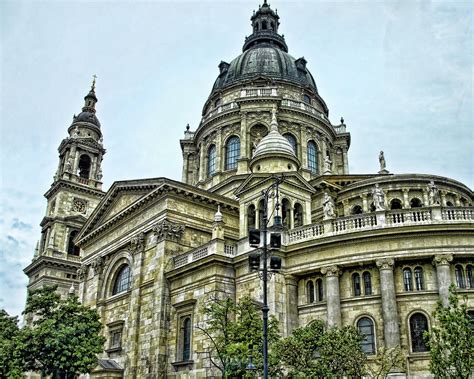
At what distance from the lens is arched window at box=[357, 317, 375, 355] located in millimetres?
24484

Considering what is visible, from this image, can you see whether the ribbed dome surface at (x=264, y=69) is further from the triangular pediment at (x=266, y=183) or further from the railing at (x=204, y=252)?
the railing at (x=204, y=252)

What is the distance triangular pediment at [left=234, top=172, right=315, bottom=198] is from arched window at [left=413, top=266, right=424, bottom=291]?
414 inches

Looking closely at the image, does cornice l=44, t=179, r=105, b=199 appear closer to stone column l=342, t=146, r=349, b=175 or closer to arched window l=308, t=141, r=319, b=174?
arched window l=308, t=141, r=319, b=174

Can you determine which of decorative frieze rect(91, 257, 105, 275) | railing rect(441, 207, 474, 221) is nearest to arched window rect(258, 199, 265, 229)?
railing rect(441, 207, 474, 221)

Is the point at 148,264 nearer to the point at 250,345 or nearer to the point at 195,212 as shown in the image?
the point at 195,212

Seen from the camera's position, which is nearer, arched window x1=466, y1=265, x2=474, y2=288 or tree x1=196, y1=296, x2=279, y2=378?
tree x1=196, y1=296, x2=279, y2=378

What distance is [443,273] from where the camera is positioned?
78.3 feet

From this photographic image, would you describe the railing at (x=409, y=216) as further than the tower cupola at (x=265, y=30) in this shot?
No

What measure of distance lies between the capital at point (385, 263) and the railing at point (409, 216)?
72.5 inches

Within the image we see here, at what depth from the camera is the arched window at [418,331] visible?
23.7 meters

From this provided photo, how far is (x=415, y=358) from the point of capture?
23.3 m

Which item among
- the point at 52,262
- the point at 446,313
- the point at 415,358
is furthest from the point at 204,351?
the point at 52,262

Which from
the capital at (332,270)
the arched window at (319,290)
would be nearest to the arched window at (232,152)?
the arched window at (319,290)

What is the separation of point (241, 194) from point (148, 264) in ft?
26.0
